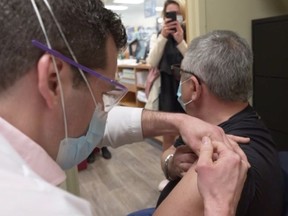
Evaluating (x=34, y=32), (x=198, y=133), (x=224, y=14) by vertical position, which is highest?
(x=224, y=14)

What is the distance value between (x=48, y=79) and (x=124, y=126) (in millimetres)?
685

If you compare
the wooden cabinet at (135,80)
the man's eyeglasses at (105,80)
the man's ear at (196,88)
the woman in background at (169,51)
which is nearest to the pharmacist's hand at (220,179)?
the man's eyeglasses at (105,80)

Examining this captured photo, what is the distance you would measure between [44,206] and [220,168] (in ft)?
1.29

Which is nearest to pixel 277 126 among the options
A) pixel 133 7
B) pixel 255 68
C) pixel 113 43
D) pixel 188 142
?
pixel 255 68

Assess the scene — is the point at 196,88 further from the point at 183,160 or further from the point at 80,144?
the point at 80,144

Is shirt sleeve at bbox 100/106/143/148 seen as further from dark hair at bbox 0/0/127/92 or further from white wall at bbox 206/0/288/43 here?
white wall at bbox 206/0/288/43

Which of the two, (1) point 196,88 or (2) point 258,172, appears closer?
(2) point 258,172

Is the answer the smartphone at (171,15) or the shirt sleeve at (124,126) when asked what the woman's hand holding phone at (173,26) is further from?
the shirt sleeve at (124,126)

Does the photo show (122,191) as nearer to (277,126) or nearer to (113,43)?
Answer: (277,126)

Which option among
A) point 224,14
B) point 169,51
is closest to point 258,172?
point 224,14

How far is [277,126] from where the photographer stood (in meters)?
2.05

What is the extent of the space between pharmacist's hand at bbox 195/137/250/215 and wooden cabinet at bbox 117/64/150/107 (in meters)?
2.65

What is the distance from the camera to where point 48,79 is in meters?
0.56

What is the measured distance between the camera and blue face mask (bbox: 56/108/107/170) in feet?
2.35
